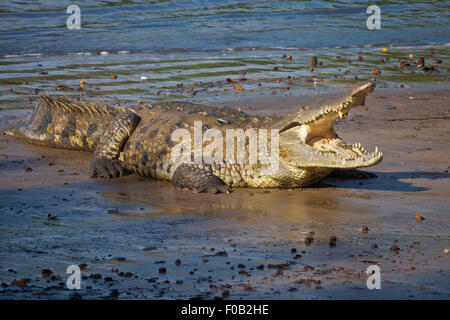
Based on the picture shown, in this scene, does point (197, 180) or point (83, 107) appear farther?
point (83, 107)

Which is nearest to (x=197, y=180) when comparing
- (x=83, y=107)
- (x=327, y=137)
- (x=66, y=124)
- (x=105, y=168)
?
(x=105, y=168)

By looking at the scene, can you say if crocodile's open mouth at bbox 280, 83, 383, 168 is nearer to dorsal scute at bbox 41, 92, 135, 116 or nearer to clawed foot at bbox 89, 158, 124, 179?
clawed foot at bbox 89, 158, 124, 179

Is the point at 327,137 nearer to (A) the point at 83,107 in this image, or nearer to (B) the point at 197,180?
(B) the point at 197,180

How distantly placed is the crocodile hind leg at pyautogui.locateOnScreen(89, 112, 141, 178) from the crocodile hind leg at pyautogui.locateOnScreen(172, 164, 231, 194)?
2.76ft

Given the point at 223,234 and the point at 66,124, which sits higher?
the point at 66,124

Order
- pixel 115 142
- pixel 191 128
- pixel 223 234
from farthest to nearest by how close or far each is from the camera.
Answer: pixel 115 142
pixel 191 128
pixel 223 234

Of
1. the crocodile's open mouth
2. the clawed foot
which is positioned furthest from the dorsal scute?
the crocodile's open mouth

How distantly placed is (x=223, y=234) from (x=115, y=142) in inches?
106

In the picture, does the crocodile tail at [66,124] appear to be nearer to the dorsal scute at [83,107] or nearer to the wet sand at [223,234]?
the dorsal scute at [83,107]

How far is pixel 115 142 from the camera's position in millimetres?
7410

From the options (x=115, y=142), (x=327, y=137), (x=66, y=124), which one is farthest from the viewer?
(x=66, y=124)


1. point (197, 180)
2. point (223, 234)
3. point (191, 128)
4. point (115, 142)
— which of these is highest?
point (191, 128)

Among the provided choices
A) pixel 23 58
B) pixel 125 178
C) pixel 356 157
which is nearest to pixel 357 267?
pixel 356 157

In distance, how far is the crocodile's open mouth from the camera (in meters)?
5.89
